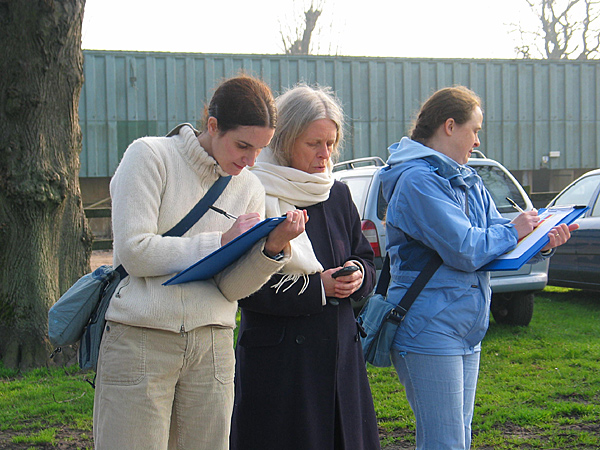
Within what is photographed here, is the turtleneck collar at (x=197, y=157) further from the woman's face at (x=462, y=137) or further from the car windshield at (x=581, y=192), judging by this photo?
the car windshield at (x=581, y=192)

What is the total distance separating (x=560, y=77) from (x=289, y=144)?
61.5ft

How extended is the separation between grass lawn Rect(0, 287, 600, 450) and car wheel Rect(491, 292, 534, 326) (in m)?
0.59

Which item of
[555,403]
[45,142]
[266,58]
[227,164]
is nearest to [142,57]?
[266,58]

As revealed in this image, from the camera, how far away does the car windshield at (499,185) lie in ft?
24.1

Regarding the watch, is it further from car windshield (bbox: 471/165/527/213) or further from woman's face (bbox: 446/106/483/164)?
car windshield (bbox: 471/165/527/213)

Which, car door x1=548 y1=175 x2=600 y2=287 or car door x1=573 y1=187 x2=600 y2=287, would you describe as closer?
car door x1=573 y1=187 x2=600 y2=287

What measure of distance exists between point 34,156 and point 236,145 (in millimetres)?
3838

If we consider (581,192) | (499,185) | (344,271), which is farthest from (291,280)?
(581,192)

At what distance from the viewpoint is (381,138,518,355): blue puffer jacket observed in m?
2.81

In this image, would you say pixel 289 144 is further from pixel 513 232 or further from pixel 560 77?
pixel 560 77

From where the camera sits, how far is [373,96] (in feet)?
60.1

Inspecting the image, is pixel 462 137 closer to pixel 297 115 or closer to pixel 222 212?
pixel 297 115

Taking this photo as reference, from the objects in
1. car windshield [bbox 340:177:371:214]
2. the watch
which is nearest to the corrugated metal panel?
car windshield [bbox 340:177:371:214]

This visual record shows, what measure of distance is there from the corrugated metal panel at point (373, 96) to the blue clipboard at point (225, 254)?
44.8 ft
